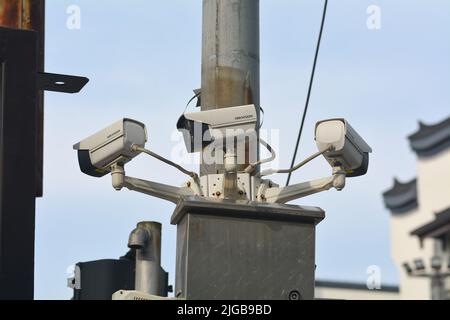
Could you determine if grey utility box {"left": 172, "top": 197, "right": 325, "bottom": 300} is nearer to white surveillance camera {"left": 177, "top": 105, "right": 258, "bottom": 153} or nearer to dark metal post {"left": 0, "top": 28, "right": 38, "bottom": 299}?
white surveillance camera {"left": 177, "top": 105, "right": 258, "bottom": 153}

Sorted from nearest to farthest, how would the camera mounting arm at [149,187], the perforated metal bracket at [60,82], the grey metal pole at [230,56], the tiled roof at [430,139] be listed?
the perforated metal bracket at [60,82] → the camera mounting arm at [149,187] → the grey metal pole at [230,56] → the tiled roof at [430,139]

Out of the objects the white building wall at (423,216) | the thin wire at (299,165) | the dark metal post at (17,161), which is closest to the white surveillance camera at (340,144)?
the thin wire at (299,165)

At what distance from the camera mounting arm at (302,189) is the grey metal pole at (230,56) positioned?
1.38 ft

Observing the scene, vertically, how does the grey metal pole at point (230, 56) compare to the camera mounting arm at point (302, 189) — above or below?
above

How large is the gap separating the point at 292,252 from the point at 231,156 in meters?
0.83

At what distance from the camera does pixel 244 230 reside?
7.98 m

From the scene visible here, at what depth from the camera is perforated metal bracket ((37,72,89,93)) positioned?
8.12 metres

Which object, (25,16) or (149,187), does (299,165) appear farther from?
(25,16)

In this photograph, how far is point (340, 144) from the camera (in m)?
8.71

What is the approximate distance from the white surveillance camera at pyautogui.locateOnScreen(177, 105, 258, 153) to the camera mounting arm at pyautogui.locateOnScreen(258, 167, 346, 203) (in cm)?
52

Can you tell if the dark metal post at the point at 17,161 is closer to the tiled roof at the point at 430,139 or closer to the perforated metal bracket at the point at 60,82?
the perforated metal bracket at the point at 60,82

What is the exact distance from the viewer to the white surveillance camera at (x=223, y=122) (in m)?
8.52

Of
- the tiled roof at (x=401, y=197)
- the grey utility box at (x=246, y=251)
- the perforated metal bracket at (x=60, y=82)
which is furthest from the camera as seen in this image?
the tiled roof at (x=401, y=197)
